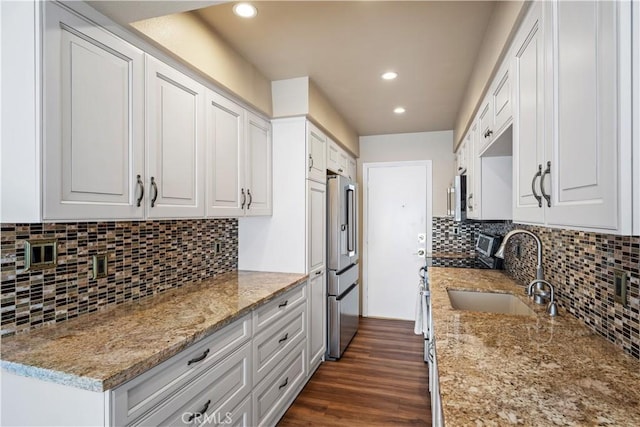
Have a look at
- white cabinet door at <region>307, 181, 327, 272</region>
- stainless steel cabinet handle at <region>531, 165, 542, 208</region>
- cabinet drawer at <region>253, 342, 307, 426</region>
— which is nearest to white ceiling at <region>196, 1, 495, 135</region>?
white cabinet door at <region>307, 181, 327, 272</region>

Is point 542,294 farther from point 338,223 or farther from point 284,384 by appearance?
point 338,223

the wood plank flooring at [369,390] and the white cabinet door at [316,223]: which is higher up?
the white cabinet door at [316,223]

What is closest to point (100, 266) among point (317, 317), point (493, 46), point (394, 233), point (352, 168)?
point (317, 317)

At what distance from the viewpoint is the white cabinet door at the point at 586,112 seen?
694mm

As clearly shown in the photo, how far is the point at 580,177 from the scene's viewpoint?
854mm

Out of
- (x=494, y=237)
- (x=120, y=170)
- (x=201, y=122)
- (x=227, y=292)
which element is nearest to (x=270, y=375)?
(x=227, y=292)

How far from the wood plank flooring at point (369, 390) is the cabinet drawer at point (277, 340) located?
0.46 metres

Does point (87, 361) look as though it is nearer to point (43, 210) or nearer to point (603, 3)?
point (43, 210)

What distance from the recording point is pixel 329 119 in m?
3.26

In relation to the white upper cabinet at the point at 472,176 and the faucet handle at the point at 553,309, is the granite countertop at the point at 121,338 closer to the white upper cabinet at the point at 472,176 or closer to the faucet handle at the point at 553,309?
the faucet handle at the point at 553,309

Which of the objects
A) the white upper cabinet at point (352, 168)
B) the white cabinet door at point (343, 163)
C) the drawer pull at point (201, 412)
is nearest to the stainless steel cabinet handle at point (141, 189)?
the drawer pull at point (201, 412)

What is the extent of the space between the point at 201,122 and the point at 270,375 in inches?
62.2

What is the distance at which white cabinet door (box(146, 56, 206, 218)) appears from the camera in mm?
1607

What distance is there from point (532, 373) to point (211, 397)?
4.20 ft
